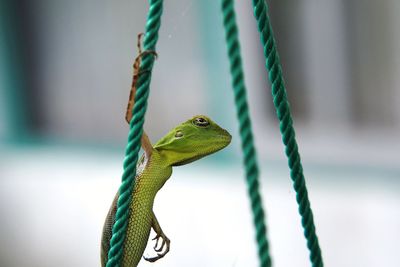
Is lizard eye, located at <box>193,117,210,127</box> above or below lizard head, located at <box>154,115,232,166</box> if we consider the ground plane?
above

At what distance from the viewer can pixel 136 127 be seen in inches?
40.2

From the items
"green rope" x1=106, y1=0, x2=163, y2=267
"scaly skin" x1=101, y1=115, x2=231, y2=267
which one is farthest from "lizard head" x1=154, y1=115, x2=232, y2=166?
"green rope" x1=106, y1=0, x2=163, y2=267

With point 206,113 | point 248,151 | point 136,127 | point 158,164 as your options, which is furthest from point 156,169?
point 206,113

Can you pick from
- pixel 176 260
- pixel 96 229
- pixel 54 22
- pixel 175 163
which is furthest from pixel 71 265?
pixel 175 163

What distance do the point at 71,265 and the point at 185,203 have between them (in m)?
0.79

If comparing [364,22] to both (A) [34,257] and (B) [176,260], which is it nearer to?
(B) [176,260]

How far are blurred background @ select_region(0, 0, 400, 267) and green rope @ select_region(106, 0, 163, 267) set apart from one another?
1956mm

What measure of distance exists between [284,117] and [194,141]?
0.36m

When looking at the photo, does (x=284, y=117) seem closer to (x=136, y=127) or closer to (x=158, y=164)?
(x=136, y=127)

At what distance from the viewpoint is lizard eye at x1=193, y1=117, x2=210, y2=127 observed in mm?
1357

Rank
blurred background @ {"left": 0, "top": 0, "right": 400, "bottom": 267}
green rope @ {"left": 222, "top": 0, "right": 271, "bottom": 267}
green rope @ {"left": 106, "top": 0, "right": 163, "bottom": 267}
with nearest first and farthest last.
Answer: green rope @ {"left": 222, "top": 0, "right": 271, "bottom": 267}, green rope @ {"left": 106, "top": 0, "right": 163, "bottom": 267}, blurred background @ {"left": 0, "top": 0, "right": 400, "bottom": 267}

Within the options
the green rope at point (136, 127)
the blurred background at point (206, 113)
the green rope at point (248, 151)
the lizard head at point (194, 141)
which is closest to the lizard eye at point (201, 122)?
the lizard head at point (194, 141)

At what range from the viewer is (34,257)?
399 centimetres

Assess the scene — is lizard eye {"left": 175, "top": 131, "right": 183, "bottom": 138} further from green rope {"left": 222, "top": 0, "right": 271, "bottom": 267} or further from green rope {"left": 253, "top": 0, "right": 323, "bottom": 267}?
green rope {"left": 222, "top": 0, "right": 271, "bottom": 267}
